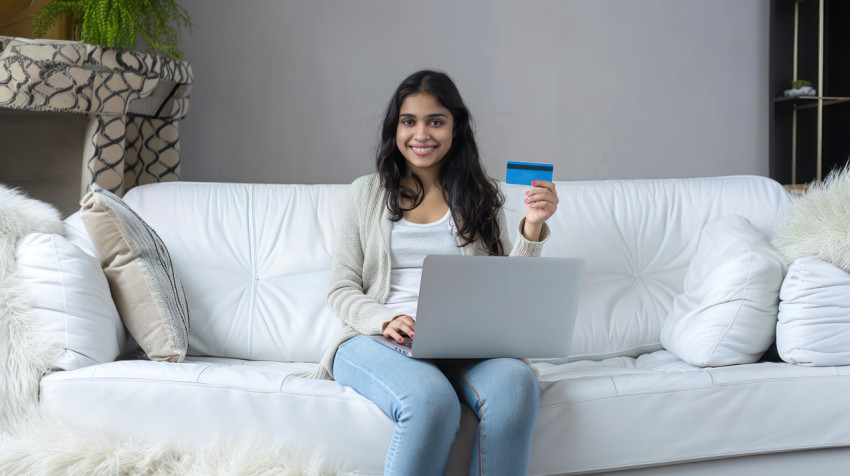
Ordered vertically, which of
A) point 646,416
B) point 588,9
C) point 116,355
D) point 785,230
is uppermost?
point 588,9

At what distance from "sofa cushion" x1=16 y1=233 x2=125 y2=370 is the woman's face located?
28.7 inches

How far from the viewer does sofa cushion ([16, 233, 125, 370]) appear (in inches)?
57.3

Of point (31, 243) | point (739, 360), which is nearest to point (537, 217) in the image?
point (739, 360)

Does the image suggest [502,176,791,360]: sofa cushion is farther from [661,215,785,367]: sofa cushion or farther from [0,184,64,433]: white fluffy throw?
[0,184,64,433]: white fluffy throw

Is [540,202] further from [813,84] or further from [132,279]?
[813,84]

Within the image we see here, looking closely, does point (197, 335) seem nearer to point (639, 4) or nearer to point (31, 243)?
point (31, 243)

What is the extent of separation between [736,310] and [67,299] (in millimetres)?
1437

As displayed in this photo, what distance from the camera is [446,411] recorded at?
4.11 feet

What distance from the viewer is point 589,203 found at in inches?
82.6

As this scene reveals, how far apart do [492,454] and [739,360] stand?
0.72 m

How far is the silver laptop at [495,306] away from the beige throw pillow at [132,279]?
0.60 metres

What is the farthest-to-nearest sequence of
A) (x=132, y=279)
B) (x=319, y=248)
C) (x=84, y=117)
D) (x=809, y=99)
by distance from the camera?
1. (x=809, y=99)
2. (x=84, y=117)
3. (x=319, y=248)
4. (x=132, y=279)

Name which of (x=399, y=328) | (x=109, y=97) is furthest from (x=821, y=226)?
(x=109, y=97)

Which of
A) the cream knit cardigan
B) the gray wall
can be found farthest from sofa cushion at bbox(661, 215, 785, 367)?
the gray wall
